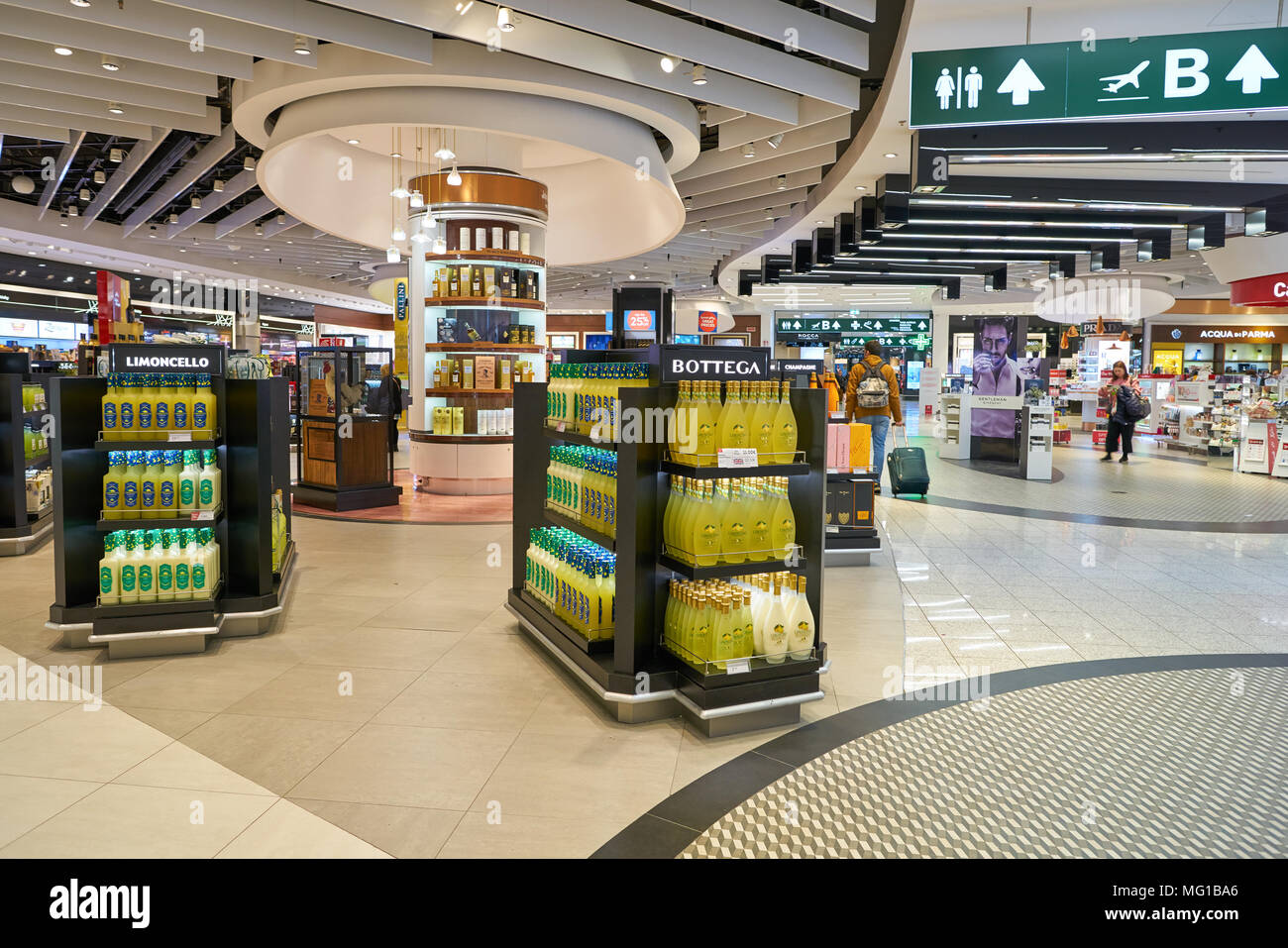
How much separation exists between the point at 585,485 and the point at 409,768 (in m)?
1.43

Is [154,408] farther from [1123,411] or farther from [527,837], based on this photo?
[1123,411]

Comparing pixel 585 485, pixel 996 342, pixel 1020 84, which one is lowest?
pixel 585 485

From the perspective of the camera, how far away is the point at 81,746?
3020 mm

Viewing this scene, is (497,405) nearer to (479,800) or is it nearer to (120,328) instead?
(120,328)

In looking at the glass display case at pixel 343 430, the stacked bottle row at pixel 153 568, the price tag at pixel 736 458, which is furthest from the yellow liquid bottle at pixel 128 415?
the glass display case at pixel 343 430

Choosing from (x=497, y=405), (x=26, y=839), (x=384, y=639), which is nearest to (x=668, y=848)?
(x=26, y=839)

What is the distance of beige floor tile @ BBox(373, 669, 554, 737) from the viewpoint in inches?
130

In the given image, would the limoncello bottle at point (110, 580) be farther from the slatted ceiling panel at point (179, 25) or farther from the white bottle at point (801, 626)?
the slatted ceiling panel at point (179, 25)

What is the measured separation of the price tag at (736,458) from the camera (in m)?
3.17

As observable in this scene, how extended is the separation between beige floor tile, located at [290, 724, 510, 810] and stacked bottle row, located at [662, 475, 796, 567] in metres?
1.05

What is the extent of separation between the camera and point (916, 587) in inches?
219

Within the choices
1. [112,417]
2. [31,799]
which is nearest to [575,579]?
[31,799]
